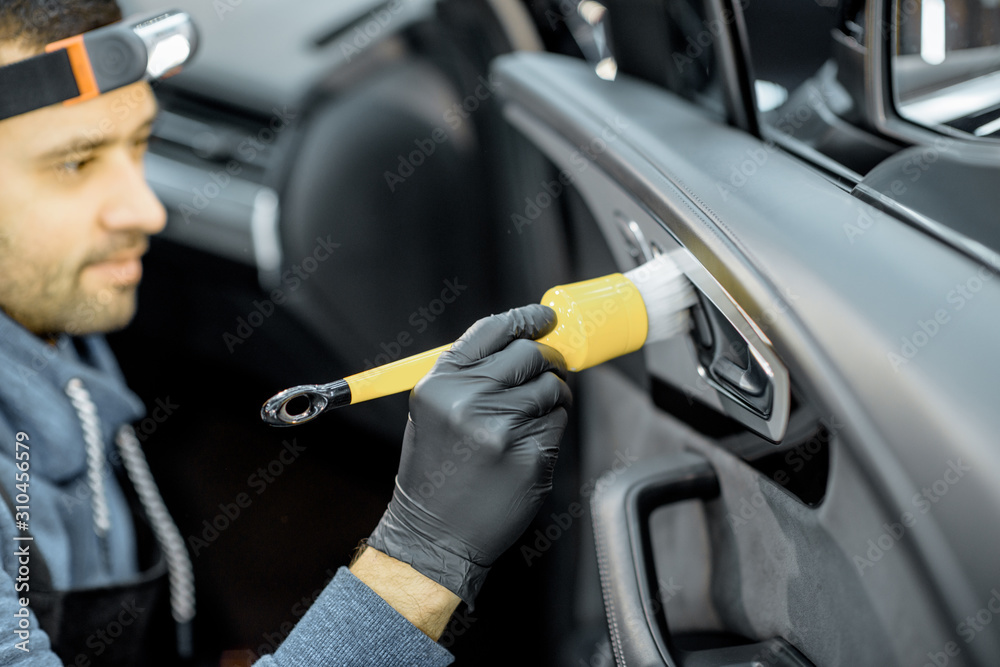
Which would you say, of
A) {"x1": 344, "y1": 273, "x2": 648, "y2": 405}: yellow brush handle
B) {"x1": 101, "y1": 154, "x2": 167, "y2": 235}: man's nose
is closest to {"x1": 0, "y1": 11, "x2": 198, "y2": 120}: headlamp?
{"x1": 101, "y1": 154, "x2": 167, "y2": 235}: man's nose

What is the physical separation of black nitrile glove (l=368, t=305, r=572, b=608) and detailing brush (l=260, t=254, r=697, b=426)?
2 cm

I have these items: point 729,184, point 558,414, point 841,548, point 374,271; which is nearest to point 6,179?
point 374,271

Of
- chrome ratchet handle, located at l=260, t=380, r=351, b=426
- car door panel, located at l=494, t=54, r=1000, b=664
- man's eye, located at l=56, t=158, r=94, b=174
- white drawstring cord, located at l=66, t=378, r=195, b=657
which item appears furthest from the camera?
white drawstring cord, located at l=66, t=378, r=195, b=657

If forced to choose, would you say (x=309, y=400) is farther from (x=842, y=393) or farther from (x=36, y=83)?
(x=36, y=83)

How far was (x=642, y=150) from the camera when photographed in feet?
2.53

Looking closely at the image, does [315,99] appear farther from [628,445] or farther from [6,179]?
[628,445]

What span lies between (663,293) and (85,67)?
683mm

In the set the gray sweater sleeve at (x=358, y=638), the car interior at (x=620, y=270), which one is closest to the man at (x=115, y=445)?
the gray sweater sleeve at (x=358, y=638)

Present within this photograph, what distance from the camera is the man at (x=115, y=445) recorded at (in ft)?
Result: 2.21

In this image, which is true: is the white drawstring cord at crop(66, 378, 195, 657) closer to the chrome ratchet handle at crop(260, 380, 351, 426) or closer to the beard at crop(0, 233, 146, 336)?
the beard at crop(0, 233, 146, 336)

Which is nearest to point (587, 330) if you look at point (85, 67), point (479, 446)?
point (479, 446)

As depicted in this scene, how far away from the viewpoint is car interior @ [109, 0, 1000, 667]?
54cm

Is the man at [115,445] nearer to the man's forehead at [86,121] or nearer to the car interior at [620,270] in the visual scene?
the man's forehead at [86,121]

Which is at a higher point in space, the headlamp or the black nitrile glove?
the headlamp
